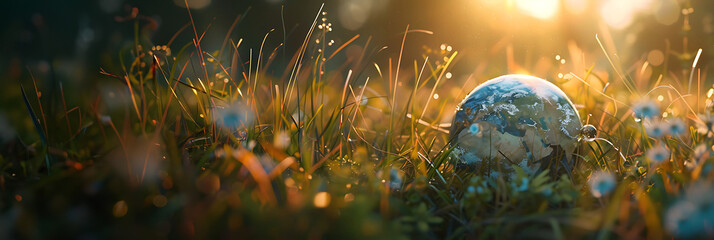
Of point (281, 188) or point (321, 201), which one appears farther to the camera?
point (281, 188)

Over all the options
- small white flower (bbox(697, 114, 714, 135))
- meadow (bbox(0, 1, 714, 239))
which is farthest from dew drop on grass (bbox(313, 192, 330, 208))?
small white flower (bbox(697, 114, 714, 135))

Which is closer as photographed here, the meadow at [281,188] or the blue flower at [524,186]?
the meadow at [281,188]

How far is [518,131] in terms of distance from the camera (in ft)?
9.12

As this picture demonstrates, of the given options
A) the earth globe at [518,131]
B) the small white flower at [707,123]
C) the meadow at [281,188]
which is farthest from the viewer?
the earth globe at [518,131]

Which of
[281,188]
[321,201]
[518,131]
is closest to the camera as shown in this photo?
[321,201]

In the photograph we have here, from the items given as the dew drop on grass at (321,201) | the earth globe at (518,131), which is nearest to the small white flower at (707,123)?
the earth globe at (518,131)

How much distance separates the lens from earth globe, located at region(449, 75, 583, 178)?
2.77 meters

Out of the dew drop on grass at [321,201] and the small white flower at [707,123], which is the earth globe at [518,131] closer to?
the small white flower at [707,123]

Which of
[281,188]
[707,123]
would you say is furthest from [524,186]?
[281,188]

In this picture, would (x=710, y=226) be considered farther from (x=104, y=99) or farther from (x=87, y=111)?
(x=87, y=111)

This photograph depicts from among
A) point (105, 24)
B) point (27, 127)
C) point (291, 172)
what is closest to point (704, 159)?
point (291, 172)

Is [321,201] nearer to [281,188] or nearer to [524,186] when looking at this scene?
[281,188]

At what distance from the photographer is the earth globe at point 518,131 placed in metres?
2.77

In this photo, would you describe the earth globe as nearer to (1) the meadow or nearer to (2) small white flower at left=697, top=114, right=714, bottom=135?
(1) the meadow
